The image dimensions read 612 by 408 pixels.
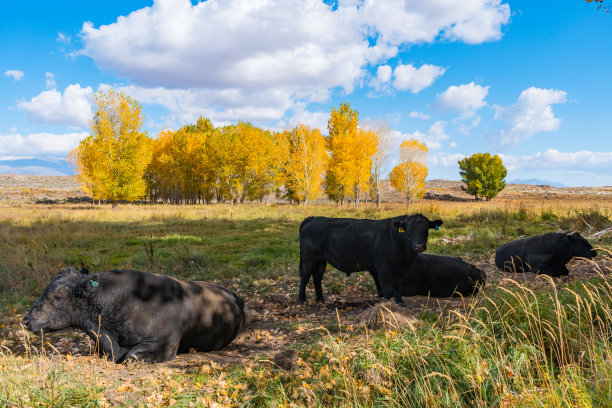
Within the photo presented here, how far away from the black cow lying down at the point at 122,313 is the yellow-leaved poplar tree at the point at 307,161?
3820cm

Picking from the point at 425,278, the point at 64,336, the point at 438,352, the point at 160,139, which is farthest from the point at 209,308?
the point at 160,139

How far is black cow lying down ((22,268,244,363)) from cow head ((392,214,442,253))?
4.16 m

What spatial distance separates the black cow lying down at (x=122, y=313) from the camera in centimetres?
518

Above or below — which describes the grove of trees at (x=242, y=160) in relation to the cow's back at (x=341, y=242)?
above

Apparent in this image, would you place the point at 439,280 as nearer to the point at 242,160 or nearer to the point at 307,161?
the point at 307,161

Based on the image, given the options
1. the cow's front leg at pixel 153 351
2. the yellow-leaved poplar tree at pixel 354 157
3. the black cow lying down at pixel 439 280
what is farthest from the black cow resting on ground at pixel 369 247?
the yellow-leaved poplar tree at pixel 354 157

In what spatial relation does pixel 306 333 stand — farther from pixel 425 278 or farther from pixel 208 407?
pixel 425 278

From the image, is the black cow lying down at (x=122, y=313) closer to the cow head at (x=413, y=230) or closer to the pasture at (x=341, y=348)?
the pasture at (x=341, y=348)

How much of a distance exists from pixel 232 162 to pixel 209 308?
44735 millimetres

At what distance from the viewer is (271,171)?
51062 mm

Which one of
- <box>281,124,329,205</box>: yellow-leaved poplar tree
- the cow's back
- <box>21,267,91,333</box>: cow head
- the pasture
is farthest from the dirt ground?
<box>281,124,329,205</box>: yellow-leaved poplar tree

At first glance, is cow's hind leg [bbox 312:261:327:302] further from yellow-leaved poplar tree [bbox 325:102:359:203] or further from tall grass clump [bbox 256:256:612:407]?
yellow-leaved poplar tree [bbox 325:102:359:203]

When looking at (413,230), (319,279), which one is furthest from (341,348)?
Result: (319,279)

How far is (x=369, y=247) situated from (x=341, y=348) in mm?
3740
